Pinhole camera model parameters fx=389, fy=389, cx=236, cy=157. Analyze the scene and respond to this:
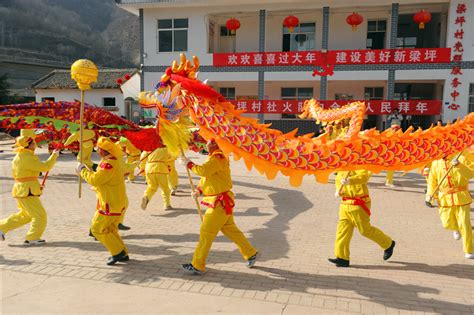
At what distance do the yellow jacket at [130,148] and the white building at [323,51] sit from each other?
11.5 metres

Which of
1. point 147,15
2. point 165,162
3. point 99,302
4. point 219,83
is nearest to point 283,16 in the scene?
point 219,83

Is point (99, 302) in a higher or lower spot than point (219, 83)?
lower

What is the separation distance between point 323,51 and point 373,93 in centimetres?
424

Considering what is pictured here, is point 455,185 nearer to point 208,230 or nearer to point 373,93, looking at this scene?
point 208,230

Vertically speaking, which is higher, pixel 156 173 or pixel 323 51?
pixel 323 51

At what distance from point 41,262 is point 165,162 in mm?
3332

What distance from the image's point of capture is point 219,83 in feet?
70.6

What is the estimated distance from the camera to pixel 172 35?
2041 cm

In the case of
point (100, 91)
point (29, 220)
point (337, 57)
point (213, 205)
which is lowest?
point (29, 220)

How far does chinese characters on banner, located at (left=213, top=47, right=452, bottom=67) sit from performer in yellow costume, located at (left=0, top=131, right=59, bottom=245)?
1493cm

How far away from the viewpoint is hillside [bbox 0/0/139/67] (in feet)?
137

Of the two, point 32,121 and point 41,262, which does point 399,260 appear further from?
point 32,121

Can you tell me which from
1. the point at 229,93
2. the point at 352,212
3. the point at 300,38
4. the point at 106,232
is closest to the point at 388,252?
the point at 352,212

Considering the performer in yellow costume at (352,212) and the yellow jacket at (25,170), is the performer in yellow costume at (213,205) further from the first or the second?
the yellow jacket at (25,170)
